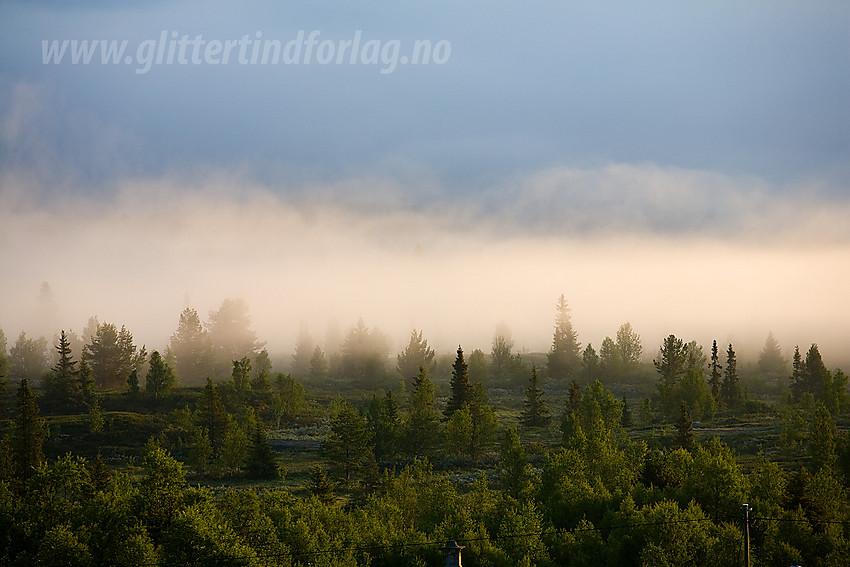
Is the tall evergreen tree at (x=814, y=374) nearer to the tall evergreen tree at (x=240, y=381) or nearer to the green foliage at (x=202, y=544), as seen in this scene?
the tall evergreen tree at (x=240, y=381)

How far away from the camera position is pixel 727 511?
236 ft

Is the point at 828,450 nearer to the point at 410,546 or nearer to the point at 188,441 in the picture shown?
the point at 410,546

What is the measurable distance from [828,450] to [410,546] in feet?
184

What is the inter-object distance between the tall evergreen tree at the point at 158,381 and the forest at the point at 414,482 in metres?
0.42

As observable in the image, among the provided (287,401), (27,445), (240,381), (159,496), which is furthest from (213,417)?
(159,496)

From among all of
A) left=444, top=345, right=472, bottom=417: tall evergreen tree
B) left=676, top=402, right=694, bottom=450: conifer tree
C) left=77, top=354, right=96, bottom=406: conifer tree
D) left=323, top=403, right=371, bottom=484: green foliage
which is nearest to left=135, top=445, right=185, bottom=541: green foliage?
left=323, top=403, right=371, bottom=484: green foliage

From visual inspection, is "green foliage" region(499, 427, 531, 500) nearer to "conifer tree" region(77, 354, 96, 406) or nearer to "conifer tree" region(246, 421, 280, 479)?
"conifer tree" region(246, 421, 280, 479)

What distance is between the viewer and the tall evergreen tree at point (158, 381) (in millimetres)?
146250

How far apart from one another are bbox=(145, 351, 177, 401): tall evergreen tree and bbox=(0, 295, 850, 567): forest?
417 mm

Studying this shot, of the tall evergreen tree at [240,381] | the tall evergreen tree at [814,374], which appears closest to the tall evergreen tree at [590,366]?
the tall evergreen tree at [814,374]

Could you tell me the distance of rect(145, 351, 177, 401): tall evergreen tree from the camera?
480 ft

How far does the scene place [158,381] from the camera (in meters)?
147

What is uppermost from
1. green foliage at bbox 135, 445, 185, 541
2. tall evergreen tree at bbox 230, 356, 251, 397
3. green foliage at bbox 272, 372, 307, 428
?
tall evergreen tree at bbox 230, 356, 251, 397

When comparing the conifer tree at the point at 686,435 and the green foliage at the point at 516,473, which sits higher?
the conifer tree at the point at 686,435
